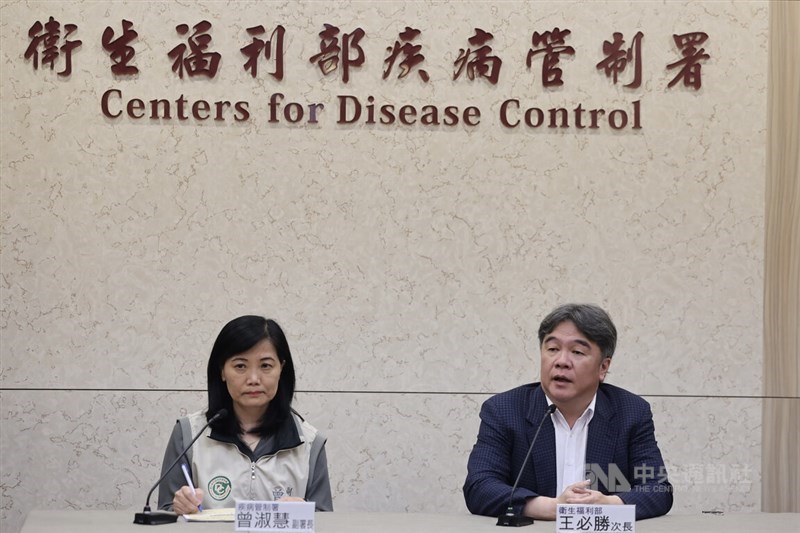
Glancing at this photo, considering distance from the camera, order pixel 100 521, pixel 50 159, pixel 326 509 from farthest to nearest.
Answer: pixel 50 159 < pixel 326 509 < pixel 100 521

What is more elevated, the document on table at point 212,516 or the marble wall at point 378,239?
the marble wall at point 378,239

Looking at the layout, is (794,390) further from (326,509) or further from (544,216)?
(326,509)

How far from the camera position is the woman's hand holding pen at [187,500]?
3227mm

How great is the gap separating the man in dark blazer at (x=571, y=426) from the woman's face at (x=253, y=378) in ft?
2.25

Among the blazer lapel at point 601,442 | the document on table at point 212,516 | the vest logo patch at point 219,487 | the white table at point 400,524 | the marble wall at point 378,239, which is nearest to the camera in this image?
the white table at point 400,524

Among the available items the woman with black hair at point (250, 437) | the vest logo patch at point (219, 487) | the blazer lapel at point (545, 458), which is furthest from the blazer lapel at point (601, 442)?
the vest logo patch at point (219, 487)

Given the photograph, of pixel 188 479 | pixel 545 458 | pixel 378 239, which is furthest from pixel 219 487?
pixel 378 239

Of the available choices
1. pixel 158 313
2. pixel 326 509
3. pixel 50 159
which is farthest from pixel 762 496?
pixel 50 159

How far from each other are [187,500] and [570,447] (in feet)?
4.00

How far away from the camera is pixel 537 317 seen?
4.70 metres

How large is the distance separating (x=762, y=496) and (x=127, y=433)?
2.62 metres

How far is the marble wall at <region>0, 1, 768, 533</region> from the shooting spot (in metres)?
4.57

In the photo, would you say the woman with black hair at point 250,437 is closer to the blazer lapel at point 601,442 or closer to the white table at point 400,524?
the white table at point 400,524

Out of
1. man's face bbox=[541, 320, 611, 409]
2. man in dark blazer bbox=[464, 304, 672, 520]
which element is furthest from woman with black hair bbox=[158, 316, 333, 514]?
man's face bbox=[541, 320, 611, 409]
